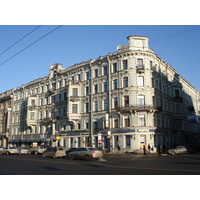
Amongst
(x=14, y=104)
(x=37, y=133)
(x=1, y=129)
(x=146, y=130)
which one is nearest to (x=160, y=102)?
(x=146, y=130)

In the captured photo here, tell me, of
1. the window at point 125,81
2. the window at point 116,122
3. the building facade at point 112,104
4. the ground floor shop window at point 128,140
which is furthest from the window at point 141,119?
the window at point 125,81

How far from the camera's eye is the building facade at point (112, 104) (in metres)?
39.9

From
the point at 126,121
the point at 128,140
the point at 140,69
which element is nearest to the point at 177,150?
the point at 128,140

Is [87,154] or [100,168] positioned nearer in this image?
[100,168]

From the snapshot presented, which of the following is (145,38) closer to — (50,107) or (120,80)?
(120,80)

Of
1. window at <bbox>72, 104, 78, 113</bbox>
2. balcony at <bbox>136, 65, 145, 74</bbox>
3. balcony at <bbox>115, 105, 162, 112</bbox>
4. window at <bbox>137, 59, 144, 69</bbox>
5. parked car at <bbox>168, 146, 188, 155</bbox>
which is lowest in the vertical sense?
parked car at <bbox>168, 146, 188, 155</bbox>

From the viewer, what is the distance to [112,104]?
42.3 m

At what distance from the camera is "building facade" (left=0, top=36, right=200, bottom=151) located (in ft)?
131

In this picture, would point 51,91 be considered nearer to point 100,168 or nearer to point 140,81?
point 140,81

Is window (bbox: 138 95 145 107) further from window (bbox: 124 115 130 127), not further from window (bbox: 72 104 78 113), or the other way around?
window (bbox: 72 104 78 113)

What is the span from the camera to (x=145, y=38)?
41.7 metres

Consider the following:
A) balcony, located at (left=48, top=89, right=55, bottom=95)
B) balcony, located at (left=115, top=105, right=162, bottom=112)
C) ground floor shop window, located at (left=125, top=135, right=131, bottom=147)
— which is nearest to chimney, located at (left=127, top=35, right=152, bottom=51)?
balcony, located at (left=115, top=105, right=162, bottom=112)

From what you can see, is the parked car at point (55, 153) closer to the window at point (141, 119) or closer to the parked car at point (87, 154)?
the parked car at point (87, 154)

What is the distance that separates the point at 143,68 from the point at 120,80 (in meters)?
4.54
